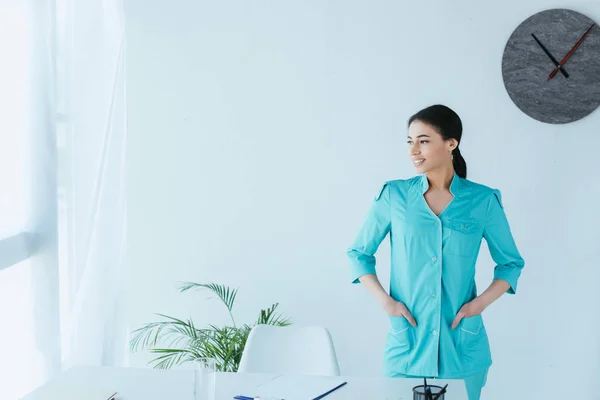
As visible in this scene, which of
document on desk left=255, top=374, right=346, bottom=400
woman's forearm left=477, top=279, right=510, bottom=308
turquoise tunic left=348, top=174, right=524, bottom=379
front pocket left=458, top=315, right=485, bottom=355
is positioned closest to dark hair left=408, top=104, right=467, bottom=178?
turquoise tunic left=348, top=174, right=524, bottom=379

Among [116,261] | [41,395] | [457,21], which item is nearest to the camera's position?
[41,395]

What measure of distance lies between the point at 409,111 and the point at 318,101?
42cm

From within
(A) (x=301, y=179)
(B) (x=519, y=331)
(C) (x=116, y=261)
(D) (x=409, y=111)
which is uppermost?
(D) (x=409, y=111)

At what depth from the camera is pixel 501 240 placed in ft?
8.32

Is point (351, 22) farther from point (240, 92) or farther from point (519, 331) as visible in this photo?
point (519, 331)

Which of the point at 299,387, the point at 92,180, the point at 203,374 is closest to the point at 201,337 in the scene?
the point at 92,180

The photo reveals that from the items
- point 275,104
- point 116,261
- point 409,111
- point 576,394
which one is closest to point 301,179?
point 275,104

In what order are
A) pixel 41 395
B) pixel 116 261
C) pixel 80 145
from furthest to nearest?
pixel 116 261, pixel 80 145, pixel 41 395

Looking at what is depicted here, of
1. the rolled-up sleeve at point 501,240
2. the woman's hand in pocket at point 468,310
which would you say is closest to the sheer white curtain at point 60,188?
the woman's hand in pocket at point 468,310

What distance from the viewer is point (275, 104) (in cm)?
338

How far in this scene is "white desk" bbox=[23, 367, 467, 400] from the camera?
6.58 feet

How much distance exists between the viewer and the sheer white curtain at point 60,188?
7.52 ft

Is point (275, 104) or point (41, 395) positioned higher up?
point (275, 104)

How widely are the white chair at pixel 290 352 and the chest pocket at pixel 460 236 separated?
1.73 feet
